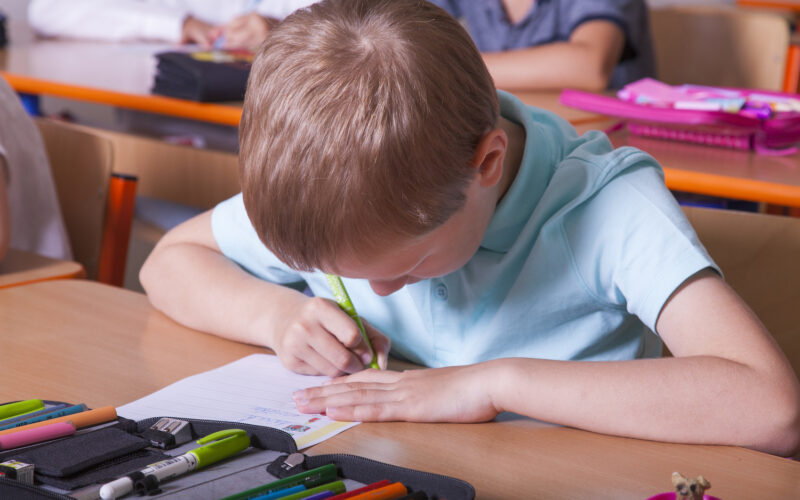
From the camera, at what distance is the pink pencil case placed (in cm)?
156

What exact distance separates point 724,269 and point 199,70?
3.61 ft

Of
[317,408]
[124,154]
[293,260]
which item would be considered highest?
[293,260]

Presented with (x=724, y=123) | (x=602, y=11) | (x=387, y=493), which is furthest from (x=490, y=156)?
(x=602, y=11)

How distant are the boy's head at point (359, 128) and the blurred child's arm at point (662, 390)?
135mm

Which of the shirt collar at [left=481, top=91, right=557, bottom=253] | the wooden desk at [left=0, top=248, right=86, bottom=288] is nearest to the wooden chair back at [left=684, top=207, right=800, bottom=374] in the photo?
the shirt collar at [left=481, top=91, right=557, bottom=253]

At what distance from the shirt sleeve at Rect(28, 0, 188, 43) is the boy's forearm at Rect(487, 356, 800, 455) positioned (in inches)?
88.2

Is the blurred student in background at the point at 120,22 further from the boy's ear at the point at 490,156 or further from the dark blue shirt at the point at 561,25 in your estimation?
the boy's ear at the point at 490,156

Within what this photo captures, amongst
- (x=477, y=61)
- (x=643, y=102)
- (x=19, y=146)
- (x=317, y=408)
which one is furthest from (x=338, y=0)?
(x=643, y=102)

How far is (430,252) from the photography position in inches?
30.8

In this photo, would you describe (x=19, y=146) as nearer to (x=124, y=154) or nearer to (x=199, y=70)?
(x=199, y=70)

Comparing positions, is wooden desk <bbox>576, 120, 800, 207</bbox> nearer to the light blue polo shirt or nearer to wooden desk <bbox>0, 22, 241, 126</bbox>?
the light blue polo shirt

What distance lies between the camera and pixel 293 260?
29.6 inches

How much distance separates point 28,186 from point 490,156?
3.38ft

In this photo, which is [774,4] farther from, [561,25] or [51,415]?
[51,415]
